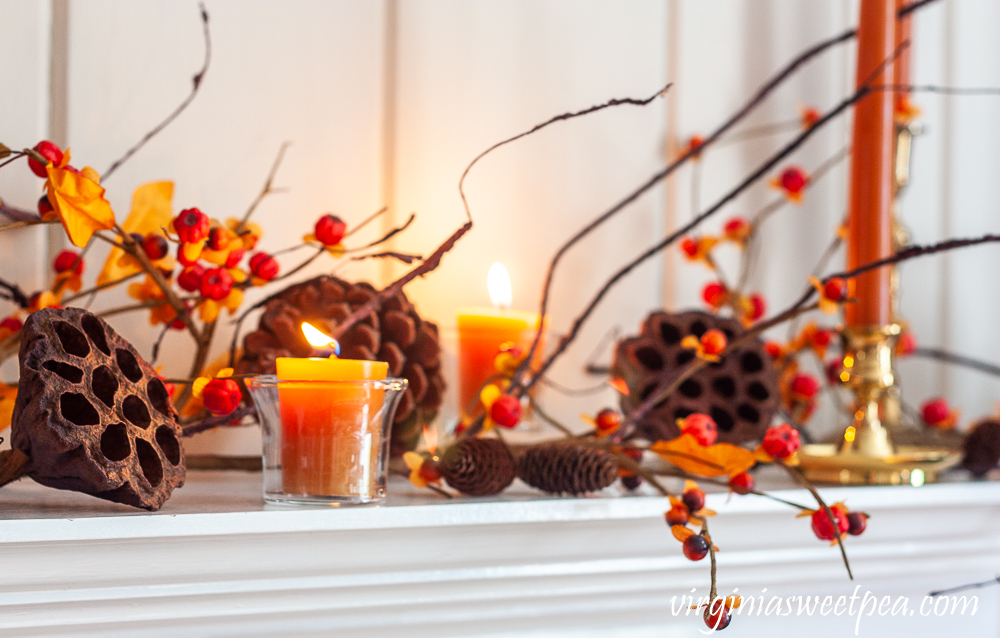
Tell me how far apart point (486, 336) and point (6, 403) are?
34cm

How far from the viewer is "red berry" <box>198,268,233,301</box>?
0.52 metres

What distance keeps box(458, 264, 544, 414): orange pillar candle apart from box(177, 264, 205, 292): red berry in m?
0.21

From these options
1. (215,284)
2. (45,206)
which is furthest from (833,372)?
(45,206)

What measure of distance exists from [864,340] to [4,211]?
2.24 feet

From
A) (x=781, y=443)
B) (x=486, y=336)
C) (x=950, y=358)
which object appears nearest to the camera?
(x=781, y=443)

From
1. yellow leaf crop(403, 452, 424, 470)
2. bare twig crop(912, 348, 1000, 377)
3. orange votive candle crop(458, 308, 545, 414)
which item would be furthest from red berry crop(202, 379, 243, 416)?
bare twig crop(912, 348, 1000, 377)

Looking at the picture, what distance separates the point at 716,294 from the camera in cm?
81

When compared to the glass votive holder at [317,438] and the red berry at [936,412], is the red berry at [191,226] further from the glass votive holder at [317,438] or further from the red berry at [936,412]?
the red berry at [936,412]

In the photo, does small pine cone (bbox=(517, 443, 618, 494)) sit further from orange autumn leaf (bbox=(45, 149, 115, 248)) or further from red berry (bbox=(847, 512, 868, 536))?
orange autumn leaf (bbox=(45, 149, 115, 248))

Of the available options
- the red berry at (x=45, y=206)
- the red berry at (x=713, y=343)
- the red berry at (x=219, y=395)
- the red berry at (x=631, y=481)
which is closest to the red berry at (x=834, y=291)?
the red berry at (x=713, y=343)

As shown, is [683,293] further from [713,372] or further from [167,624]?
[167,624]

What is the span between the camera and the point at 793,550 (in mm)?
582

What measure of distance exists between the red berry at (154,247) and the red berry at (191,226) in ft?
0.18

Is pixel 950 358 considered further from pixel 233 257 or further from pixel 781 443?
pixel 233 257
